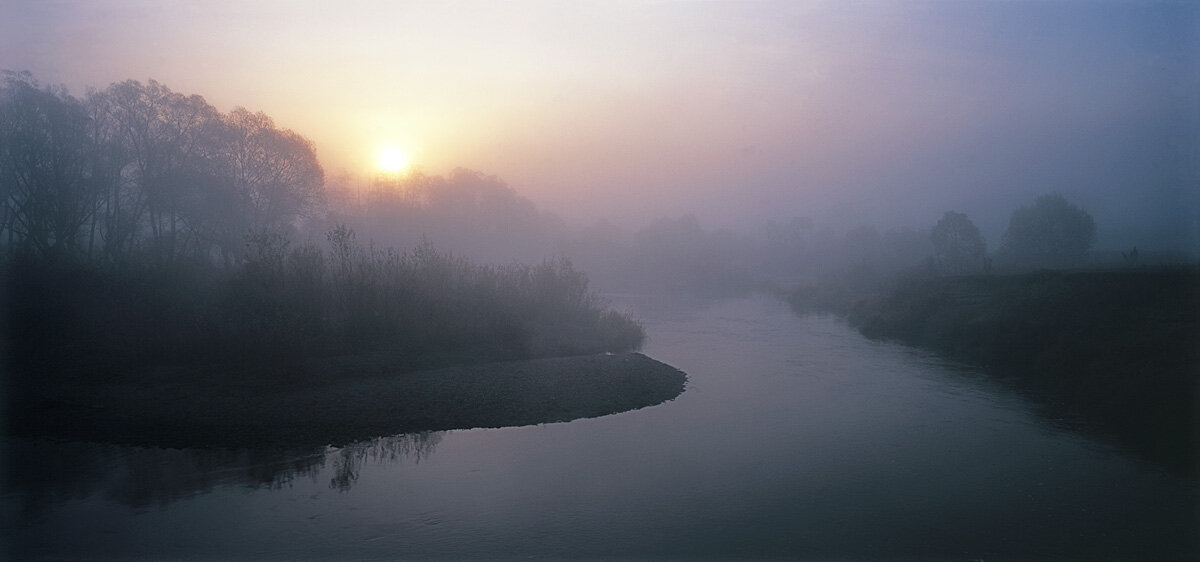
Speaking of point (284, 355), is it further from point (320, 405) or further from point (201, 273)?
point (201, 273)

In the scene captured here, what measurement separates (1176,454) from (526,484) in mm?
14063

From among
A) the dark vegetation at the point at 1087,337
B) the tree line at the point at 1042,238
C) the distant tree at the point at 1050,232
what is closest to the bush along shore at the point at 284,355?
the dark vegetation at the point at 1087,337

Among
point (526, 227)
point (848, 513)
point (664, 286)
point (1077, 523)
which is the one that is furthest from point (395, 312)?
point (664, 286)

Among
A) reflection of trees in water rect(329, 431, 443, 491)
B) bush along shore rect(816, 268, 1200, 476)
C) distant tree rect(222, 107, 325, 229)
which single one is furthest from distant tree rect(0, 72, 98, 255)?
bush along shore rect(816, 268, 1200, 476)

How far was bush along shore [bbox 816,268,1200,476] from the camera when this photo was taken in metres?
16.1

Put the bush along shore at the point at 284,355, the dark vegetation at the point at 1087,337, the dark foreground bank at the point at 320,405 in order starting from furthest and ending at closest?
the dark vegetation at the point at 1087,337 < the bush along shore at the point at 284,355 < the dark foreground bank at the point at 320,405

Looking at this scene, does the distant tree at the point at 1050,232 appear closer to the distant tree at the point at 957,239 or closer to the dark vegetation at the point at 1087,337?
the distant tree at the point at 957,239

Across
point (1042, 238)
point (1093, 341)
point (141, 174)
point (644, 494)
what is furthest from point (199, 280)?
point (1042, 238)

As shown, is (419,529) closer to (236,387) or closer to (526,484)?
(526,484)

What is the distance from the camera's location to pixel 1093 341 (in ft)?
70.7

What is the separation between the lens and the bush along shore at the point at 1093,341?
16.1 meters

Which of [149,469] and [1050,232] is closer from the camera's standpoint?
[149,469]

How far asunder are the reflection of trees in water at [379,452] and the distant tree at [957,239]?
179 ft

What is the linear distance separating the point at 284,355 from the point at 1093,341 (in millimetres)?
26635
